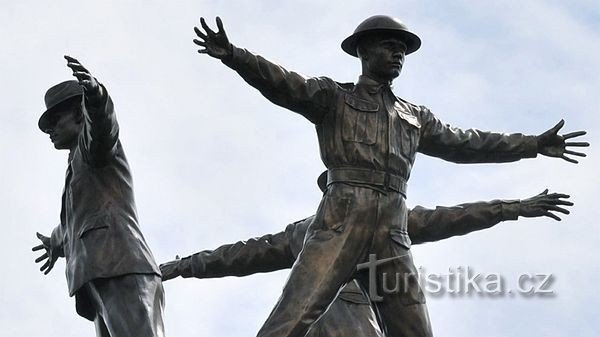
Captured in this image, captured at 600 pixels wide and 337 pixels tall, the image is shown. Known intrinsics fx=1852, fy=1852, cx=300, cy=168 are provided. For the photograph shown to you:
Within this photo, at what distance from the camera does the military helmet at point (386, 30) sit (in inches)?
632

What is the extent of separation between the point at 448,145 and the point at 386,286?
64.2 inches

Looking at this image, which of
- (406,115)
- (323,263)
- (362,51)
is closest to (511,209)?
(406,115)

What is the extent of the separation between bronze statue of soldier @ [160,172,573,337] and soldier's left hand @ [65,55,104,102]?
341 cm

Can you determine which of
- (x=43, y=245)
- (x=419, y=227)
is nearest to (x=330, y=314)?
(x=419, y=227)

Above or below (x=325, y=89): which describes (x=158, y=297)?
below

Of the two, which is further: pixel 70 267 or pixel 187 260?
pixel 187 260


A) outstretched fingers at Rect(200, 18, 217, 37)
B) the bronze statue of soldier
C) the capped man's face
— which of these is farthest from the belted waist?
the capped man's face

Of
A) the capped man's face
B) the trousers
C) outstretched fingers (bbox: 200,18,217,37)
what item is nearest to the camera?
outstretched fingers (bbox: 200,18,217,37)

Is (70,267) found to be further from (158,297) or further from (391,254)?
(391,254)

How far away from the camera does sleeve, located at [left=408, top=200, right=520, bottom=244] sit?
1850 centimetres

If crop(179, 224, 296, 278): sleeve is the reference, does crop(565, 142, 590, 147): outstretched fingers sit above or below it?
above

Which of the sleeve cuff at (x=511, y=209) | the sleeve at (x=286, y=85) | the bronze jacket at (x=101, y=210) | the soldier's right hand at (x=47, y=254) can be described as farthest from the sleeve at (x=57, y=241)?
the sleeve cuff at (x=511, y=209)

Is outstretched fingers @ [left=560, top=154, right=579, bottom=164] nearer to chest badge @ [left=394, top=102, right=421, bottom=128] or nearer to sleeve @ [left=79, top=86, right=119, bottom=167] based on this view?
chest badge @ [left=394, top=102, right=421, bottom=128]

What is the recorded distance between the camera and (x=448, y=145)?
16359 millimetres
